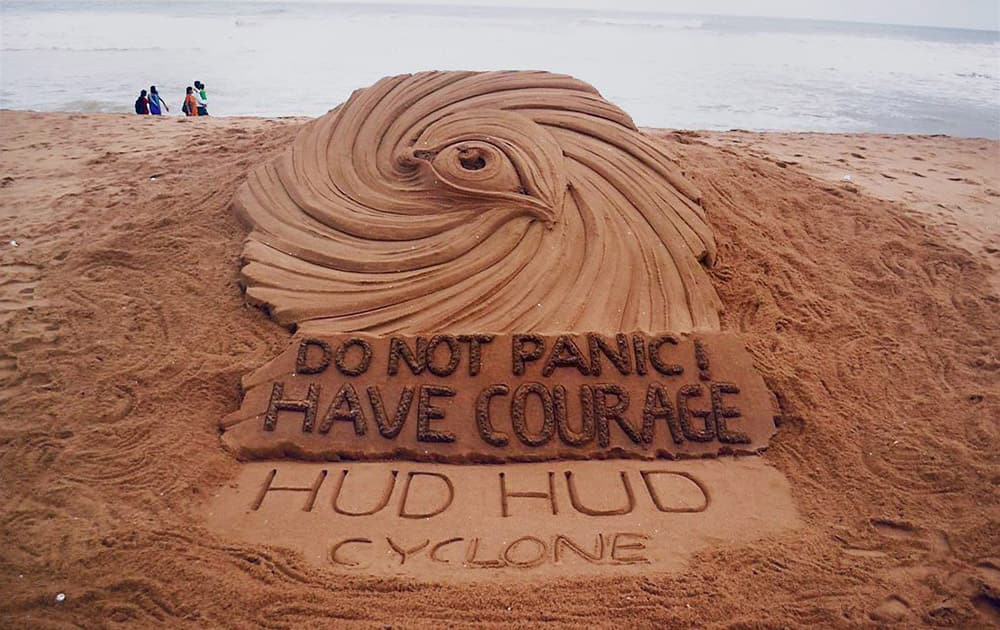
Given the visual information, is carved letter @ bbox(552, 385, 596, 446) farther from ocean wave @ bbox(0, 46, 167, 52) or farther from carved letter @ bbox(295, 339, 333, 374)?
ocean wave @ bbox(0, 46, 167, 52)

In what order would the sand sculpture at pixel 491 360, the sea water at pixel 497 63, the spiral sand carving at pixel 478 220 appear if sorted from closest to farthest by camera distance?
the sand sculpture at pixel 491 360 < the spiral sand carving at pixel 478 220 < the sea water at pixel 497 63

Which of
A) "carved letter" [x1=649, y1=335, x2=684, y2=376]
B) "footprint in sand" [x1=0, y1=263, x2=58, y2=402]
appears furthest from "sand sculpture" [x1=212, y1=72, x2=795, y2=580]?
"footprint in sand" [x1=0, y1=263, x2=58, y2=402]

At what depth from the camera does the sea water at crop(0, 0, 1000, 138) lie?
11469 millimetres

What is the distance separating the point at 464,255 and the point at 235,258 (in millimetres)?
1312

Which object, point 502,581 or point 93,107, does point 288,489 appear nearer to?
point 502,581

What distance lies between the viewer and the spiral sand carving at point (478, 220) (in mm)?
3068

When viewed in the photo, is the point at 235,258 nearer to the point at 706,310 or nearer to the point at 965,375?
the point at 706,310

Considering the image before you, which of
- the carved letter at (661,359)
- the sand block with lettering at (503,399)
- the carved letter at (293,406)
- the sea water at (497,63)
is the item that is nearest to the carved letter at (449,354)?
the sand block with lettering at (503,399)

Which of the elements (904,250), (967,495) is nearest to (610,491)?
(967,495)

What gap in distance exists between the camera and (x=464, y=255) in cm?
321

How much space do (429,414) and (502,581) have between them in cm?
82

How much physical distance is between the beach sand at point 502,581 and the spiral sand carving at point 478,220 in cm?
30

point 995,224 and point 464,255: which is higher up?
point 995,224

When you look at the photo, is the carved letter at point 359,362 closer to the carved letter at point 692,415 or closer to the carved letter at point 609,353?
the carved letter at point 609,353
